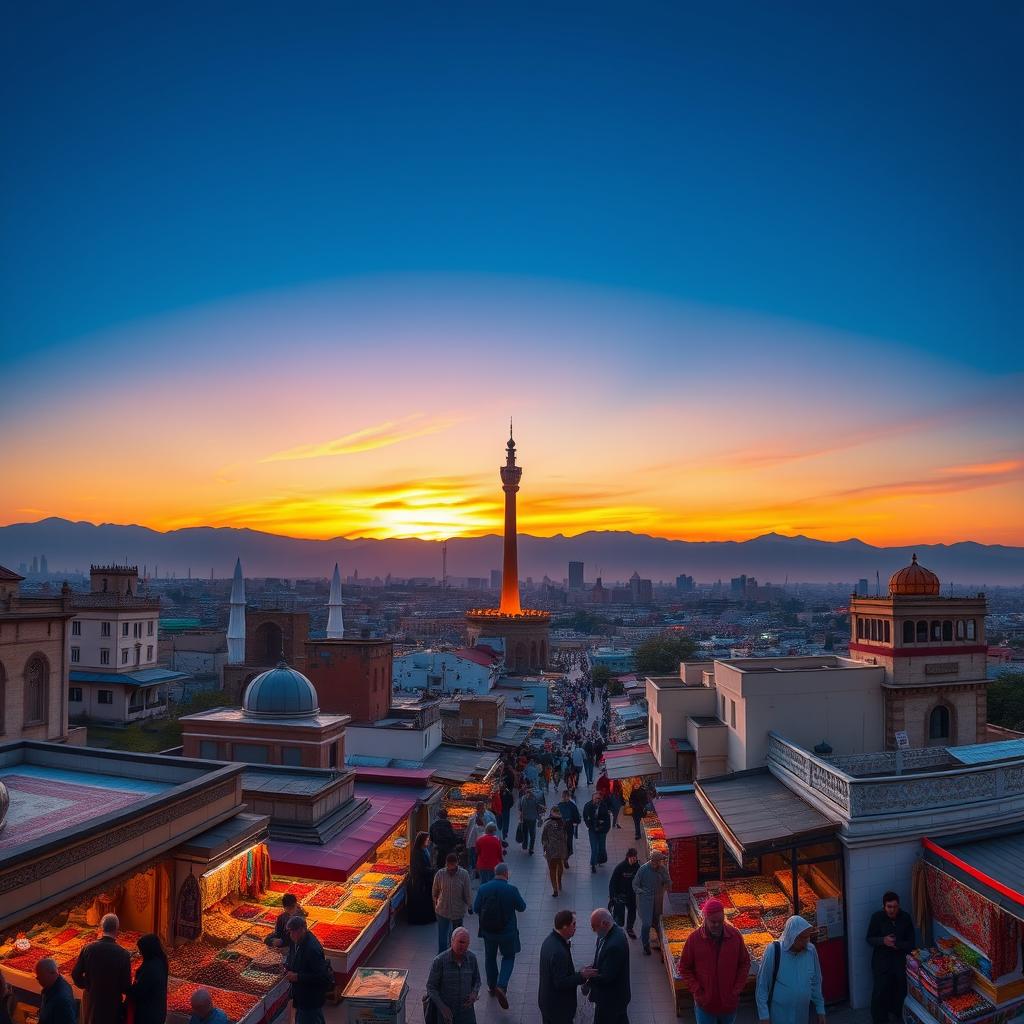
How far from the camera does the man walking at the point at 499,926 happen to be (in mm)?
8258

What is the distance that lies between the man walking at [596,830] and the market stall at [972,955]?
18.6 ft

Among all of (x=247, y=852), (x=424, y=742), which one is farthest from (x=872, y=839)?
(x=424, y=742)

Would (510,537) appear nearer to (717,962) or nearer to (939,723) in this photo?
(939,723)

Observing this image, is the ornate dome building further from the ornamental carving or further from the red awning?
the ornamental carving

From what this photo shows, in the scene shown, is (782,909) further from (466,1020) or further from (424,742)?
(424,742)

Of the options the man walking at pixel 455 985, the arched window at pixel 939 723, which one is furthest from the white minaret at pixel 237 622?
A: the man walking at pixel 455 985

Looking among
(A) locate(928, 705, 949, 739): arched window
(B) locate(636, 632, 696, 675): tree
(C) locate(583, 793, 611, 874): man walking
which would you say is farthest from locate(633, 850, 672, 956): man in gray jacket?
(B) locate(636, 632, 696, 675): tree

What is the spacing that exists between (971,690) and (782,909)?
38.0 feet

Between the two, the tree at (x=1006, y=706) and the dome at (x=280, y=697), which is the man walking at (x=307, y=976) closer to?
the dome at (x=280, y=697)

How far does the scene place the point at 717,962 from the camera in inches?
254

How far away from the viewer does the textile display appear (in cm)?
782

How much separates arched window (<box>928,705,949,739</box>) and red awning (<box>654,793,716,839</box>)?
286 inches

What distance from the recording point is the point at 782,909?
1000 centimetres

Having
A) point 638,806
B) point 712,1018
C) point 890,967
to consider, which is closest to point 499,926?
point 712,1018
